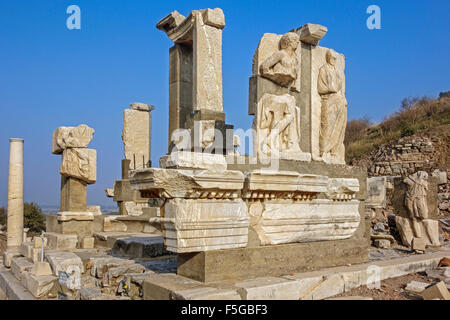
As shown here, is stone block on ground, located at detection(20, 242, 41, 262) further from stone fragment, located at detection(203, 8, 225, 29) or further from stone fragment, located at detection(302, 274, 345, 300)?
stone fragment, located at detection(203, 8, 225, 29)

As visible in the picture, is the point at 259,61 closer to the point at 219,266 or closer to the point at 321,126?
the point at 321,126

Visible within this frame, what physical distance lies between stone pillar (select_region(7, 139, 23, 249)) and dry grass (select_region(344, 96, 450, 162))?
15.4 m

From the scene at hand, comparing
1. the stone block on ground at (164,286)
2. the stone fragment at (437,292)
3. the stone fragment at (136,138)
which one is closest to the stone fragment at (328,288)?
the stone fragment at (437,292)

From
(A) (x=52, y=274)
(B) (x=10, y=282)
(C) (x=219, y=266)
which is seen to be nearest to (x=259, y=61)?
(C) (x=219, y=266)

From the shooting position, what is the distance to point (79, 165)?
7.15 m

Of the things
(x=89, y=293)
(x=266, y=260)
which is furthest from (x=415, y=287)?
(x=89, y=293)

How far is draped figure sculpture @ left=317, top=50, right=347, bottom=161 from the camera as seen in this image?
5.29 meters

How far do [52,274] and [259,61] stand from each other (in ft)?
11.3

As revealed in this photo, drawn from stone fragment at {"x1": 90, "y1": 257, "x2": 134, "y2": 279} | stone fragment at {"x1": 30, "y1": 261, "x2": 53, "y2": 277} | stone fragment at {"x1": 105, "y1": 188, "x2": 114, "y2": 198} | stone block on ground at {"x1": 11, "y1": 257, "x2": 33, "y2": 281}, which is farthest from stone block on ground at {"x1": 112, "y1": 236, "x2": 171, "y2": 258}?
stone fragment at {"x1": 105, "y1": 188, "x2": 114, "y2": 198}

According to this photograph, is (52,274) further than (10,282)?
No

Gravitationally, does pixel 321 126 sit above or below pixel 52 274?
above

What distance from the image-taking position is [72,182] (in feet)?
23.9

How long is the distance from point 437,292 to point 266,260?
1464 mm

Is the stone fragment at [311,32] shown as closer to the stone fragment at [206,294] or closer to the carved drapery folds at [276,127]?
the carved drapery folds at [276,127]
